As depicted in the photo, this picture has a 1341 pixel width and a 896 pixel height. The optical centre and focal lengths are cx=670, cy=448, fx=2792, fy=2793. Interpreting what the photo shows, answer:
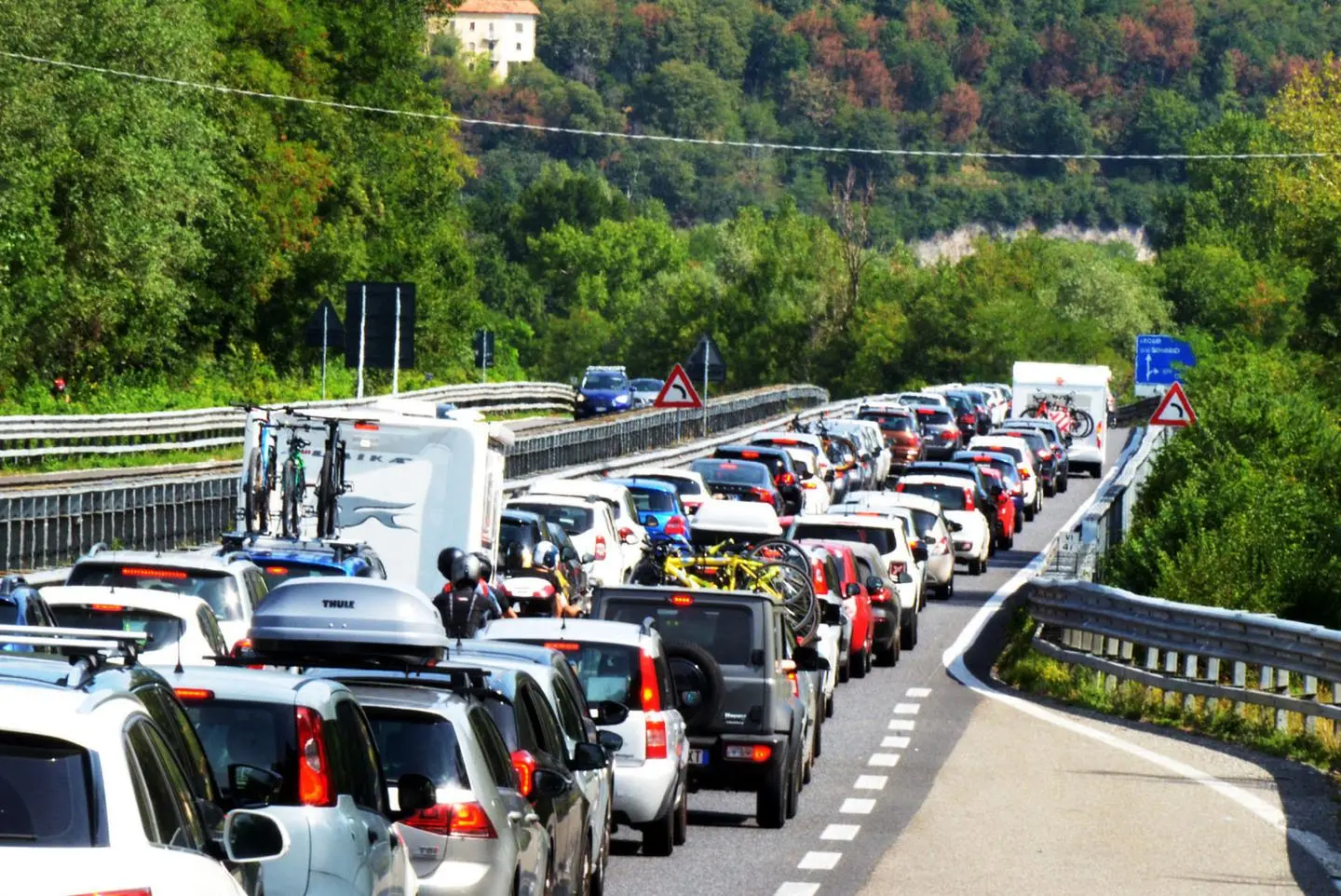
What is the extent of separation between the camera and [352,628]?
13227mm

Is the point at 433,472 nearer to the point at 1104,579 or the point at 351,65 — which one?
the point at 1104,579

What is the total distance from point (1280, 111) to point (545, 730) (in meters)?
90.0

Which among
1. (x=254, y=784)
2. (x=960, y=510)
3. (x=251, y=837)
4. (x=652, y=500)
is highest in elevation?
(x=251, y=837)

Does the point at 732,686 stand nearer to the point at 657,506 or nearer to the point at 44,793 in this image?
the point at 44,793

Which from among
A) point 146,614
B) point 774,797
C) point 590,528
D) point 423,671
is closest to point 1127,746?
point 774,797

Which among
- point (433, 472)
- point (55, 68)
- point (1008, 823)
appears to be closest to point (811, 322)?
point (55, 68)

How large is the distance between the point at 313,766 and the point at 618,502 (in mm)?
24743

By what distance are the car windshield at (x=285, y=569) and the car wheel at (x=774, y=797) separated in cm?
448

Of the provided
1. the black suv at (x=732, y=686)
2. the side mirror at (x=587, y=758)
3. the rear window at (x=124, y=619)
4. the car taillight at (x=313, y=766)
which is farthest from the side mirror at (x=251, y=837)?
the black suv at (x=732, y=686)

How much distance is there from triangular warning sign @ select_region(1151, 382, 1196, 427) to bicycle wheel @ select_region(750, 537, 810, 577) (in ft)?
45.9

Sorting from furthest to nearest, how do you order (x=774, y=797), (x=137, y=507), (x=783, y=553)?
1. (x=137, y=507)
2. (x=783, y=553)
3. (x=774, y=797)

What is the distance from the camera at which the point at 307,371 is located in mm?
82438

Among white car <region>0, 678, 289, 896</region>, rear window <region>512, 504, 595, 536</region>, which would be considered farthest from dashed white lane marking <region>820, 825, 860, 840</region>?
rear window <region>512, 504, 595, 536</region>

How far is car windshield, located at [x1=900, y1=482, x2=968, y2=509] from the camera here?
43250 millimetres
